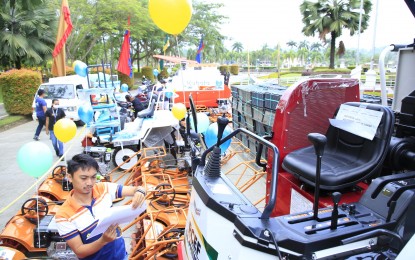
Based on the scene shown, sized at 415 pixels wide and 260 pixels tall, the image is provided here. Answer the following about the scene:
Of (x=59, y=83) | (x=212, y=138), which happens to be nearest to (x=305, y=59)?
(x=59, y=83)

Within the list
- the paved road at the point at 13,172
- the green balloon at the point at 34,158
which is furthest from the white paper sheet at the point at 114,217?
the paved road at the point at 13,172

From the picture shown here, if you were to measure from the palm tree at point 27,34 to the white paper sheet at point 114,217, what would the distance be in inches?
708

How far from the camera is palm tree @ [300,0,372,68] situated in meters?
23.7

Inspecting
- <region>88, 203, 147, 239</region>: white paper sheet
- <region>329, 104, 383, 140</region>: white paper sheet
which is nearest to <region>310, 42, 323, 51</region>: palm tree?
<region>329, 104, 383, 140</region>: white paper sheet

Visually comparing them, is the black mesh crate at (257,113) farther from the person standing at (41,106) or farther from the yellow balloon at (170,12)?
the person standing at (41,106)

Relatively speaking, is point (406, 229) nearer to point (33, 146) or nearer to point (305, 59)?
point (33, 146)

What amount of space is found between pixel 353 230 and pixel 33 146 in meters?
3.75

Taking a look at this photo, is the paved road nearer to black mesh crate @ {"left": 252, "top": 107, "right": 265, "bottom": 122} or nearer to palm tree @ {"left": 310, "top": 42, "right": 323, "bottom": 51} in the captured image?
black mesh crate @ {"left": 252, "top": 107, "right": 265, "bottom": 122}

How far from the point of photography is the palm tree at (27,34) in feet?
56.2

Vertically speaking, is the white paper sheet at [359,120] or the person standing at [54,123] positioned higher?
the white paper sheet at [359,120]

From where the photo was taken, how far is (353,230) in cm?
177

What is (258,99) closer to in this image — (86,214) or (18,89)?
(86,214)

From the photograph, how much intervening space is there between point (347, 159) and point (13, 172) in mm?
7335

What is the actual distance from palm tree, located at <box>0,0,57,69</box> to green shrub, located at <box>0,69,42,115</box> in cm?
352
